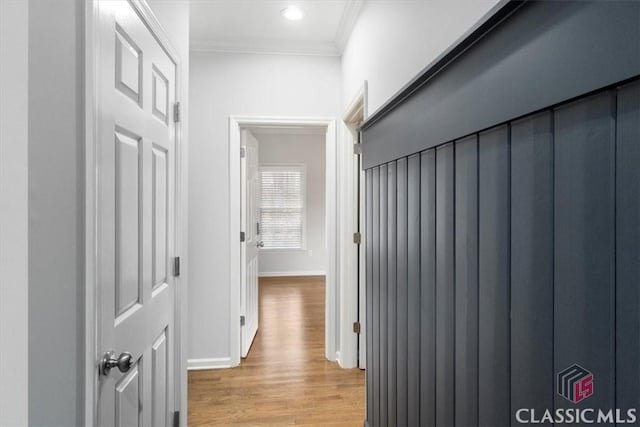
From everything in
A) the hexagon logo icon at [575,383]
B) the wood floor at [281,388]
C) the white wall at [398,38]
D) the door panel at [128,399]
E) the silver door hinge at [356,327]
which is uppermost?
the white wall at [398,38]

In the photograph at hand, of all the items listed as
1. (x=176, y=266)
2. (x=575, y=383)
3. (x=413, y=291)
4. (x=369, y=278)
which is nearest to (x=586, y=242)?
(x=575, y=383)

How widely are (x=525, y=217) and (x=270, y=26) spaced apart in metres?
2.55

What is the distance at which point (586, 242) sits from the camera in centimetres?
58

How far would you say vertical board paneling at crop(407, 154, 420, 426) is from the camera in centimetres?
121

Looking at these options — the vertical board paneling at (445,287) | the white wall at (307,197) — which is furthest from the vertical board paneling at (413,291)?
the white wall at (307,197)

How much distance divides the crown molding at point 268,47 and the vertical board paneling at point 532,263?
2556mm

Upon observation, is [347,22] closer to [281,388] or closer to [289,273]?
[281,388]

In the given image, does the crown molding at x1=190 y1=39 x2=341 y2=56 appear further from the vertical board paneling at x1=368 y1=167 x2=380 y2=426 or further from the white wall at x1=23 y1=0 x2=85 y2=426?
the white wall at x1=23 y1=0 x2=85 y2=426

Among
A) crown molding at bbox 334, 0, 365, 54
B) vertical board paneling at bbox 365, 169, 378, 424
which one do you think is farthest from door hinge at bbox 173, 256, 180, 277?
crown molding at bbox 334, 0, 365, 54

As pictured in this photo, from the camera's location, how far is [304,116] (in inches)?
119

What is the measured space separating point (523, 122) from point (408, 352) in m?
0.89

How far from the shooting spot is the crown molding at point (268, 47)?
291cm

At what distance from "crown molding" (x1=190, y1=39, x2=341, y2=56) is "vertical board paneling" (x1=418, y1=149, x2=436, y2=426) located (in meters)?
2.17

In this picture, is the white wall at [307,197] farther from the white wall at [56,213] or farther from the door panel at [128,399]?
the white wall at [56,213]
